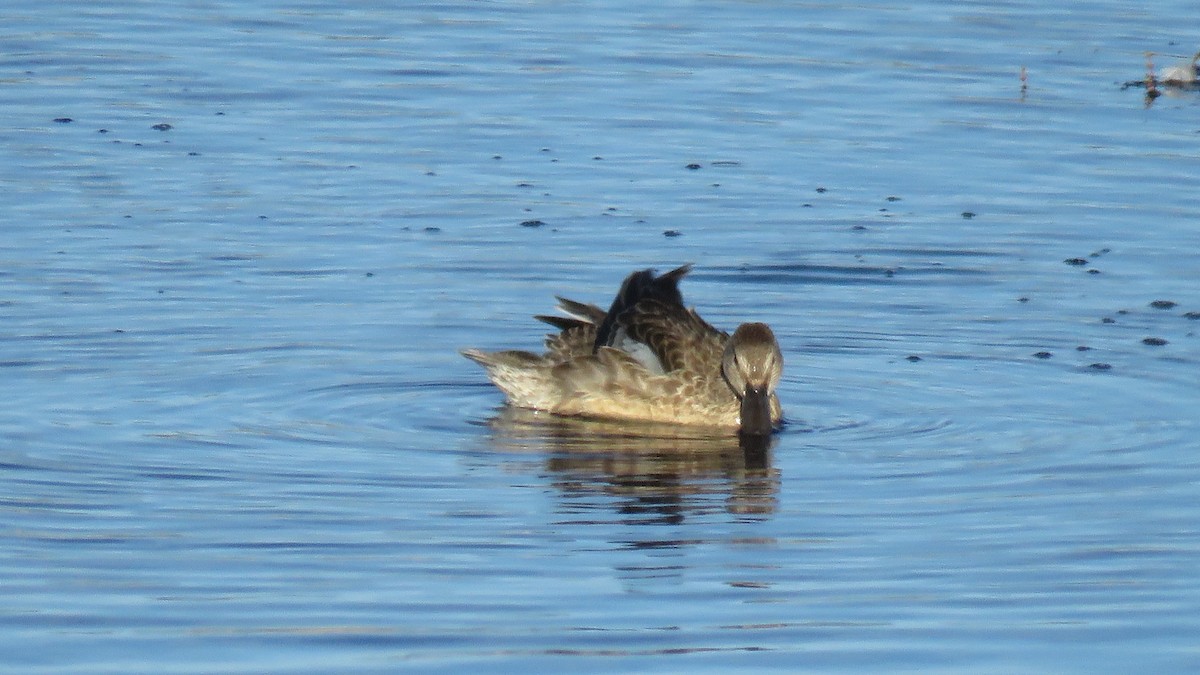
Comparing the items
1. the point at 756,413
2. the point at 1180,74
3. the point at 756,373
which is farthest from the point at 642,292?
the point at 1180,74

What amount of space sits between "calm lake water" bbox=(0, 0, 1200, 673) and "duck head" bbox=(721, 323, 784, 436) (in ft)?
0.77

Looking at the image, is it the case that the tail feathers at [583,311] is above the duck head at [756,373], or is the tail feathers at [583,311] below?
above

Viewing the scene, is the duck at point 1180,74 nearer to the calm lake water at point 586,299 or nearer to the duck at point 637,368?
the calm lake water at point 586,299

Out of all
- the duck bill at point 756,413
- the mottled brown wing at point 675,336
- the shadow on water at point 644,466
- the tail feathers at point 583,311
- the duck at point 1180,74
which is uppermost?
the duck at point 1180,74

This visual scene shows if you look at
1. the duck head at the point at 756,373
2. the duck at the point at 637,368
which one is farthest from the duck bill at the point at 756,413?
the duck at the point at 637,368

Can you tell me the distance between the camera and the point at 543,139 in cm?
1681

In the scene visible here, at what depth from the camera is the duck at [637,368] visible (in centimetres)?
1148

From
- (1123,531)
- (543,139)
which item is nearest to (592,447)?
(1123,531)

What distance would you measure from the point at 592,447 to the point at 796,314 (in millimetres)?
2364

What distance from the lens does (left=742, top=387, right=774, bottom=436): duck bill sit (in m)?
10.7

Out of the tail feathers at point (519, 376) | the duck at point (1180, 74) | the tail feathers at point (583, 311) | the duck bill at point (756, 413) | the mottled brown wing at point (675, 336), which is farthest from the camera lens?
the duck at point (1180, 74)

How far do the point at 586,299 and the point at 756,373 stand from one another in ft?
7.24

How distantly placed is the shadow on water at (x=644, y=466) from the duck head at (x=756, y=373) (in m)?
0.12

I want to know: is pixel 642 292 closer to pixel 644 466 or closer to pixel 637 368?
pixel 637 368
